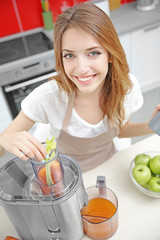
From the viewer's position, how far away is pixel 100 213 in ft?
2.52

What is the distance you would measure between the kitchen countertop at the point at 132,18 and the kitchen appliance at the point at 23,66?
633 millimetres

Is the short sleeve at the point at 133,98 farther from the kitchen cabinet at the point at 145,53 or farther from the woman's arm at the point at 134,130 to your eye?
the kitchen cabinet at the point at 145,53

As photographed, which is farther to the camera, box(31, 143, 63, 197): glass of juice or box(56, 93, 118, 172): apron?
box(56, 93, 118, 172): apron

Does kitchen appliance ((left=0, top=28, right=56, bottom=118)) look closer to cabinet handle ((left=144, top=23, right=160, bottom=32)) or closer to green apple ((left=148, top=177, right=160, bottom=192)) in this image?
cabinet handle ((left=144, top=23, right=160, bottom=32))

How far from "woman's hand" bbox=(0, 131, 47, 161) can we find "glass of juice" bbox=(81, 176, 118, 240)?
0.76 ft

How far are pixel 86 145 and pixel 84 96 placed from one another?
0.81 ft

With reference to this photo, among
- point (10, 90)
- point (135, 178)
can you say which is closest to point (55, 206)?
point (135, 178)

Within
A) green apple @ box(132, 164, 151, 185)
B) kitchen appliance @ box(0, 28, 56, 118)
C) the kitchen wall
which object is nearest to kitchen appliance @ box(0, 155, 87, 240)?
green apple @ box(132, 164, 151, 185)

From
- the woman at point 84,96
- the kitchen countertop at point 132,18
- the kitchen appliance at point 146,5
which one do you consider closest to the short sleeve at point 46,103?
the woman at point 84,96

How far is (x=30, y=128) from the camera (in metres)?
1.19

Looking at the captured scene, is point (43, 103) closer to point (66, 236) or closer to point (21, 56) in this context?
point (66, 236)

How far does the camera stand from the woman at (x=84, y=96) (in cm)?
85

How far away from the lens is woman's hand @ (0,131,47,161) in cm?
68

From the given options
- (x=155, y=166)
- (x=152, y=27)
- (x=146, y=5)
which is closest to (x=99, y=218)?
(x=155, y=166)
